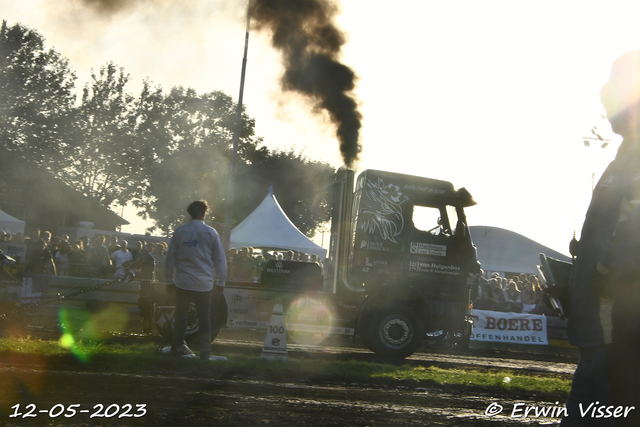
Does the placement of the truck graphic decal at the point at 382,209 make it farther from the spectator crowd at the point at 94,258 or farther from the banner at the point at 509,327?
the banner at the point at 509,327

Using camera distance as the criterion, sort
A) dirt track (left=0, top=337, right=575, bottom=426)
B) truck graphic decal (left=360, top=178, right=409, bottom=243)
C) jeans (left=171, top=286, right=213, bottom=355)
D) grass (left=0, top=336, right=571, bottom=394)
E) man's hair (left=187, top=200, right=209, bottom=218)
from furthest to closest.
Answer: truck graphic decal (left=360, top=178, right=409, bottom=243), man's hair (left=187, top=200, right=209, bottom=218), jeans (left=171, top=286, right=213, bottom=355), grass (left=0, top=336, right=571, bottom=394), dirt track (left=0, top=337, right=575, bottom=426)

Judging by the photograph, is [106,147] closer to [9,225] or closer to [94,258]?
[9,225]

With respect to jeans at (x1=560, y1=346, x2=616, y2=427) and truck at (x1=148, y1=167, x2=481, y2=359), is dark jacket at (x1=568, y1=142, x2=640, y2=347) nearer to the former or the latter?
jeans at (x1=560, y1=346, x2=616, y2=427)

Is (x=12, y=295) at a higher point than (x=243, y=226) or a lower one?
lower

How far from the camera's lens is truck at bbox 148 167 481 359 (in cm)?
1009

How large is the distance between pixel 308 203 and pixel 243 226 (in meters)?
34.2

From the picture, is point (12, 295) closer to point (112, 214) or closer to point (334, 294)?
point (334, 294)

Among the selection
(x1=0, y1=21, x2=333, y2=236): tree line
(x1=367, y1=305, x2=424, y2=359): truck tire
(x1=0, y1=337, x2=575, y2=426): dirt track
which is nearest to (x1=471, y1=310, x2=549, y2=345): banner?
(x1=367, y1=305, x2=424, y2=359): truck tire

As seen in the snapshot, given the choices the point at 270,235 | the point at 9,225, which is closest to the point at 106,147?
the point at 9,225

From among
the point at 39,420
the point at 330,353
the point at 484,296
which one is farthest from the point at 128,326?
the point at 484,296

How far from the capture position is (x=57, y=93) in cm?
4184

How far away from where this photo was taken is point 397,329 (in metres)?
10.0

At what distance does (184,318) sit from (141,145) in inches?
1734

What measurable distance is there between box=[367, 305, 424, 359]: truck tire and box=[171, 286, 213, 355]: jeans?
3.33 m
